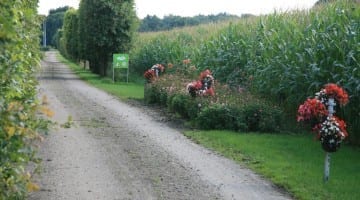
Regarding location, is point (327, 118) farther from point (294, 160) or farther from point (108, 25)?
point (108, 25)

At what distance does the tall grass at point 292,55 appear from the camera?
10.9 metres

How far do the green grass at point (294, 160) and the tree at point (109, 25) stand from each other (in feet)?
67.4

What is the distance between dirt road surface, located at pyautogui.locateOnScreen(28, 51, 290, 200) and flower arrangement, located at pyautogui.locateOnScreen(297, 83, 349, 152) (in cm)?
102

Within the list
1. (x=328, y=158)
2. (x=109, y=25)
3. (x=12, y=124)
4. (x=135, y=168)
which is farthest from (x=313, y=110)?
(x=109, y=25)

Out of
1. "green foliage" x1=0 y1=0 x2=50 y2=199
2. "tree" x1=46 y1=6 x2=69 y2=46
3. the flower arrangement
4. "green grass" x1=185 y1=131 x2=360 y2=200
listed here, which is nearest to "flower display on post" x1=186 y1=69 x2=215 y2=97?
"green grass" x1=185 y1=131 x2=360 y2=200

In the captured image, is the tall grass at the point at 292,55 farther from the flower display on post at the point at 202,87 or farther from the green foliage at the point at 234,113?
the flower display on post at the point at 202,87

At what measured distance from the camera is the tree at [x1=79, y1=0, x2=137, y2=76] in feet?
104

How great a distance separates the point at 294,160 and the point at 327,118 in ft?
5.77

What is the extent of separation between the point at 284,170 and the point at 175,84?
8957 millimetres

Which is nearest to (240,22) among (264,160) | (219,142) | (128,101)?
(128,101)

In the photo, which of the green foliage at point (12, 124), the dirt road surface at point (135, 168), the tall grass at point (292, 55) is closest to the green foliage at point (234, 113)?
the tall grass at point (292, 55)

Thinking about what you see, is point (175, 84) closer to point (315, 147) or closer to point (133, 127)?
point (133, 127)

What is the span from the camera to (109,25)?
104 ft

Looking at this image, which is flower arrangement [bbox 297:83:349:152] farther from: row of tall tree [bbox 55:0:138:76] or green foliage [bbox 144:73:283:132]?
row of tall tree [bbox 55:0:138:76]
